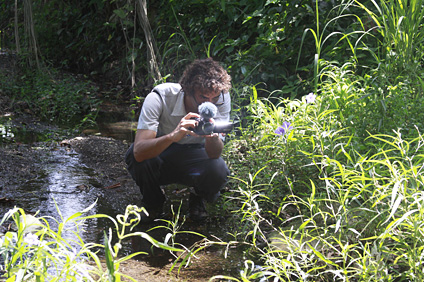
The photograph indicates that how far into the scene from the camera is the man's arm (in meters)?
2.89

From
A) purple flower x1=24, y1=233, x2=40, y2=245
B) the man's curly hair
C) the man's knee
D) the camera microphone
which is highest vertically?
the man's curly hair

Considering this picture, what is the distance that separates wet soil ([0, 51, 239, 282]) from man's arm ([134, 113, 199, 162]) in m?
0.48

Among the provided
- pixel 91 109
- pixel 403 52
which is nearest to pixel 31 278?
pixel 403 52

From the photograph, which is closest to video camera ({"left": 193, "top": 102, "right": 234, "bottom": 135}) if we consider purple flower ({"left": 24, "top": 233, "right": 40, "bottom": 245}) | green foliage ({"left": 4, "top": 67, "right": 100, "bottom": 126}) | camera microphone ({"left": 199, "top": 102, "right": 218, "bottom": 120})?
camera microphone ({"left": 199, "top": 102, "right": 218, "bottom": 120})

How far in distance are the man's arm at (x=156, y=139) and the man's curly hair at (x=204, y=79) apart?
0.63ft

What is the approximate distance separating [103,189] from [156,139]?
1036mm

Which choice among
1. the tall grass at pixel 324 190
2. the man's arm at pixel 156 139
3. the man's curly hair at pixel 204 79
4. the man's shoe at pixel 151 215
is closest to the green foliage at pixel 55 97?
the man's shoe at pixel 151 215

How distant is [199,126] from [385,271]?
132cm

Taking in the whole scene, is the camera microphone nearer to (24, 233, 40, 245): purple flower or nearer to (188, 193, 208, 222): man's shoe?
(188, 193, 208, 222): man's shoe

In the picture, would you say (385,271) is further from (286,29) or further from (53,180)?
(286,29)

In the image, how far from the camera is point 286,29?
4.57m

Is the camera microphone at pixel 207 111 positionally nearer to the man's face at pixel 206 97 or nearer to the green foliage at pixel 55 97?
the man's face at pixel 206 97

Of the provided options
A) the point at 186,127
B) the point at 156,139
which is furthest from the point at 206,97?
the point at 156,139

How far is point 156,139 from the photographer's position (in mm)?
3002
